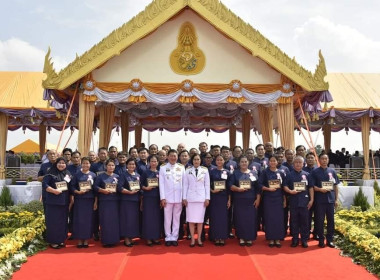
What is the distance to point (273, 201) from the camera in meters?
6.58

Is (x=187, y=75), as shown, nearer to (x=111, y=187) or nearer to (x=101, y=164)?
(x=101, y=164)

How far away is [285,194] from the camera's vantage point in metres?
6.87

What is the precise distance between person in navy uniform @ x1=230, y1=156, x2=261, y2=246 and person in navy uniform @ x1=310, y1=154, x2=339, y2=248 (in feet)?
3.15

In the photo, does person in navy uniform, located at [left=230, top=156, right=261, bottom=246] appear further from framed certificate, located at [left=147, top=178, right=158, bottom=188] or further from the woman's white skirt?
framed certificate, located at [left=147, top=178, right=158, bottom=188]

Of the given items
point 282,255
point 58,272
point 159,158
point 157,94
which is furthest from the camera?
point 157,94

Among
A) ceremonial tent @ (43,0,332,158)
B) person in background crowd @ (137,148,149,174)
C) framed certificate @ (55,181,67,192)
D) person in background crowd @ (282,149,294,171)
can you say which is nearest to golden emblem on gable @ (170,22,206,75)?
ceremonial tent @ (43,0,332,158)

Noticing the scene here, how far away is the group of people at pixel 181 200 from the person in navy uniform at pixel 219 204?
0.05 ft

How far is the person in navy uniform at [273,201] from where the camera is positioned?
6.51 metres

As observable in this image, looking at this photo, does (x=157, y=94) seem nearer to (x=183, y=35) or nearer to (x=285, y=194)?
(x=183, y=35)

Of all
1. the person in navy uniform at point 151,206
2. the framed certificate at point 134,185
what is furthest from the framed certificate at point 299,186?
the framed certificate at point 134,185

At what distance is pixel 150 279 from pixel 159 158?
9.41 ft

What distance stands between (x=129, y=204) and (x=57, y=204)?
113 centimetres

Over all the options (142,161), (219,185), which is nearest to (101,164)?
(142,161)

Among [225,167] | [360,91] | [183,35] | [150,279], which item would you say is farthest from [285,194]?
[360,91]
